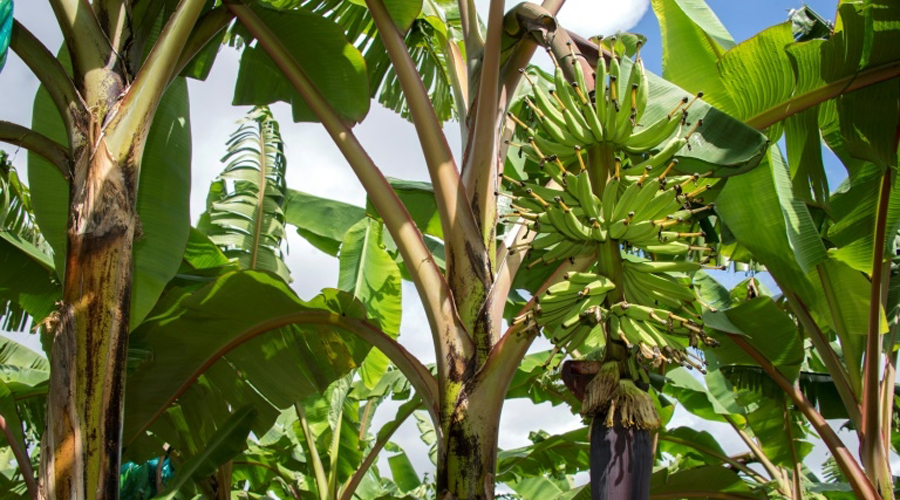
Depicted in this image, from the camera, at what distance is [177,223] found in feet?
9.23

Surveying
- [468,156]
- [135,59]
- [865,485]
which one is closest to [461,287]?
[468,156]

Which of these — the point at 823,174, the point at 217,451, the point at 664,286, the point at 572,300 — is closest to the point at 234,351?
the point at 217,451

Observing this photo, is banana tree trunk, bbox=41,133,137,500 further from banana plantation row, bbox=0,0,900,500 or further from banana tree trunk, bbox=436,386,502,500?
banana tree trunk, bbox=436,386,502,500

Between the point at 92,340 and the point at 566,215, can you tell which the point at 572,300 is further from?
the point at 92,340

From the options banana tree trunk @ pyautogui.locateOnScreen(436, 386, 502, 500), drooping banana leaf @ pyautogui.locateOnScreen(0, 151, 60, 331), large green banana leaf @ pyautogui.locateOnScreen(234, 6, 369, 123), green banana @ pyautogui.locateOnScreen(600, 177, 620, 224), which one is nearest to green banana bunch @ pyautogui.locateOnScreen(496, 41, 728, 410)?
green banana @ pyautogui.locateOnScreen(600, 177, 620, 224)

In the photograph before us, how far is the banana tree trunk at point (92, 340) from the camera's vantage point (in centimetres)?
194

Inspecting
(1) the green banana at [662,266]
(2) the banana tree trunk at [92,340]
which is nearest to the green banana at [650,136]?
(1) the green banana at [662,266]

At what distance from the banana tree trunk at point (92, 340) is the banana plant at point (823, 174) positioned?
191 centimetres

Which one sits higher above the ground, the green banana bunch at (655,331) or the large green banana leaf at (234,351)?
the large green banana leaf at (234,351)

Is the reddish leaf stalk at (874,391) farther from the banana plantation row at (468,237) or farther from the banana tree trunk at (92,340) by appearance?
the banana tree trunk at (92,340)

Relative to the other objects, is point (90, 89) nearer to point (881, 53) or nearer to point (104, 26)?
point (104, 26)

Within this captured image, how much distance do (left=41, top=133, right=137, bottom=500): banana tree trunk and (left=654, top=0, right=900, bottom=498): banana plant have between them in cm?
191

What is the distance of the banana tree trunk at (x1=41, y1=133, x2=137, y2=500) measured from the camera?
1938mm

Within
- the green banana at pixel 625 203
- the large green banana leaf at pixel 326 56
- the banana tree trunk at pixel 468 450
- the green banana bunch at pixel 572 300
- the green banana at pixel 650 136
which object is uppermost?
the large green banana leaf at pixel 326 56
